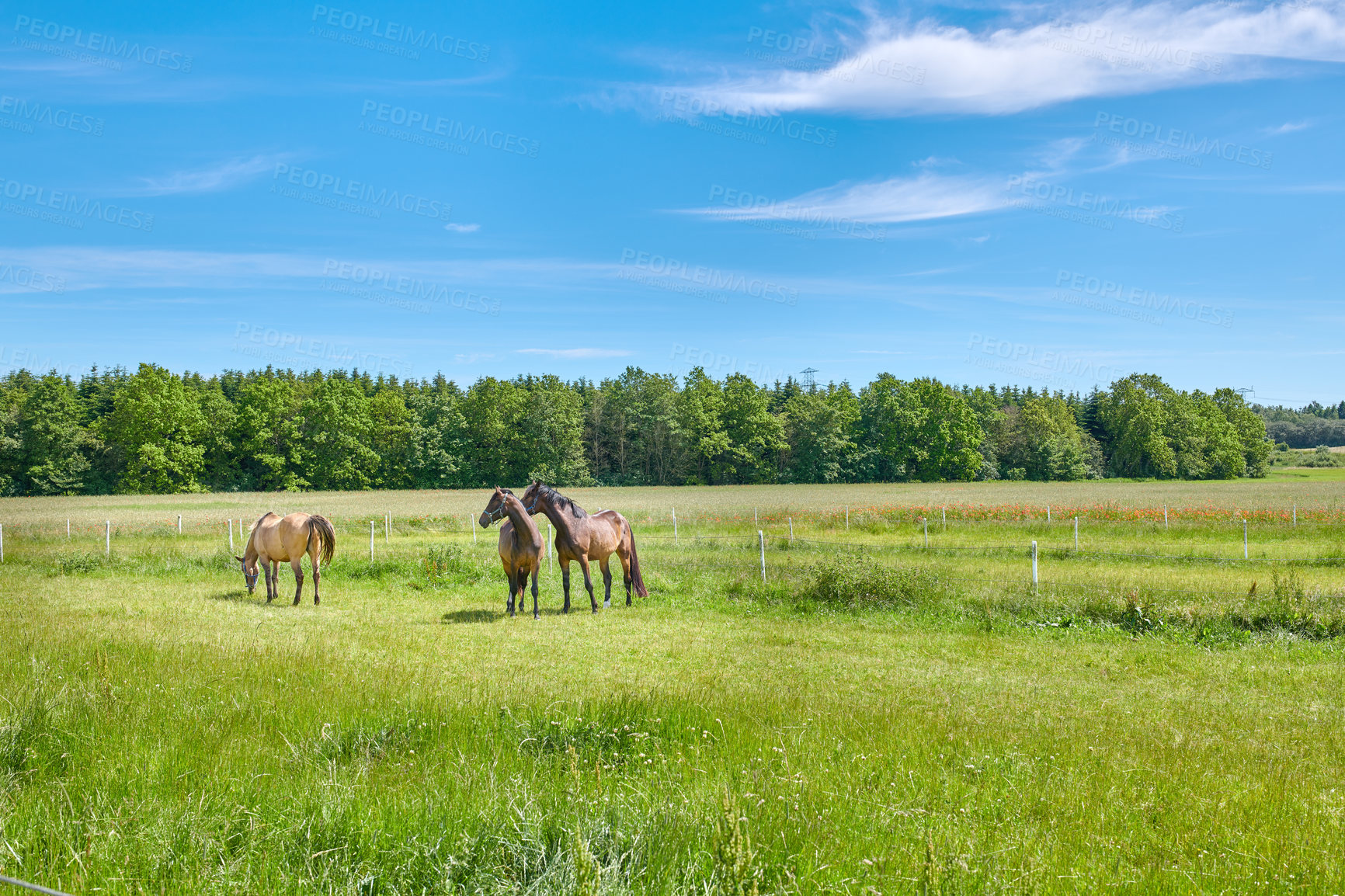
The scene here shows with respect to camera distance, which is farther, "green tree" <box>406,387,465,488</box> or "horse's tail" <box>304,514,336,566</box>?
"green tree" <box>406,387,465,488</box>

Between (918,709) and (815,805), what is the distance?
3.53 meters

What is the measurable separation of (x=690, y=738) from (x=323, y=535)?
1180cm

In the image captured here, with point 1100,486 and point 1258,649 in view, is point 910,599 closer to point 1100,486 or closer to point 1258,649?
point 1258,649

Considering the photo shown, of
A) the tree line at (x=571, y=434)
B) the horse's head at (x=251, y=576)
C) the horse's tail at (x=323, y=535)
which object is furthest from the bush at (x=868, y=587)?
the tree line at (x=571, y=434)

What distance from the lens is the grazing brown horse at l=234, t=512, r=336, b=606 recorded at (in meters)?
14.7

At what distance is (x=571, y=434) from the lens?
6938 cm

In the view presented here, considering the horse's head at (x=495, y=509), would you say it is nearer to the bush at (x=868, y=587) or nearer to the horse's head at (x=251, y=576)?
the bush at (x=868, y=587)

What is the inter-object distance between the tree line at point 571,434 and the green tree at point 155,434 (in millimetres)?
146

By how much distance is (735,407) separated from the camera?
249 ft

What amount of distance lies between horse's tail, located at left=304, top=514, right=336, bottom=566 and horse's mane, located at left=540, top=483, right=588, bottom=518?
16.0 ft

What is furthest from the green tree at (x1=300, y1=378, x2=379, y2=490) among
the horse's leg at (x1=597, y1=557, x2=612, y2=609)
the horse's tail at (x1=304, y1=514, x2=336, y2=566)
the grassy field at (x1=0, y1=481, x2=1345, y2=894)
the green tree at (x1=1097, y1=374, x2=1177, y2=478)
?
the green tree at (x1=1097, y1=374, x2=1177, y2=478)

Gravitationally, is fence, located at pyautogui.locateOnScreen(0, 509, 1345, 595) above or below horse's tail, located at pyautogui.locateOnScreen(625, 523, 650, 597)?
below

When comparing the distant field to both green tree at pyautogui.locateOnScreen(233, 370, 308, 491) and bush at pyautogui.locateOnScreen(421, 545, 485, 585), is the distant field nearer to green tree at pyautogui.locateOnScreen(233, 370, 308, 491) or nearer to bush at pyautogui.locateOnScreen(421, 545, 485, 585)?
green tree at pyautogui.locateOnScreen(233, 370, 308, 491)

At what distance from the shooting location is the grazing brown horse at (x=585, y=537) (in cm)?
1321
